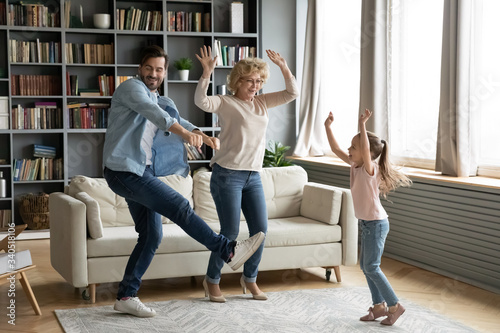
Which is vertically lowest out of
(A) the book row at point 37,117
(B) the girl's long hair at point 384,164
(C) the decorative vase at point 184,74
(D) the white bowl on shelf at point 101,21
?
(B) the girl's long hair at point 384,164

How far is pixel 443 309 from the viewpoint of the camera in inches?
153

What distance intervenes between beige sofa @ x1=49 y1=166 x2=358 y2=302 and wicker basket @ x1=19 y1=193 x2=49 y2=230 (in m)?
2.10

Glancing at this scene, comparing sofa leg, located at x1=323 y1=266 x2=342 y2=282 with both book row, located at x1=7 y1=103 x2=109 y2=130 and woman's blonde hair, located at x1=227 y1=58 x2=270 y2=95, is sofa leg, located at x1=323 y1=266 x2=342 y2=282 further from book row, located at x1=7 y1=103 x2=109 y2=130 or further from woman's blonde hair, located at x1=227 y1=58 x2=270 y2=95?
book row, located at x1=7 y1=103 x2=109 y2=130

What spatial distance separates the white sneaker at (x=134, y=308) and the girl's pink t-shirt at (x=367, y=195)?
4.30 ft

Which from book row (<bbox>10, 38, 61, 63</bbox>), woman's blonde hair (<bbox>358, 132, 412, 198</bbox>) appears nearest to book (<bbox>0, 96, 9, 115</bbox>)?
book row (<bbox>10, 38, 61, 63</bbox>)

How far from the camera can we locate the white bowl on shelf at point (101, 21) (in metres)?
6.69

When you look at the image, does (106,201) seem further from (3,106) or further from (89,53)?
(89,53)

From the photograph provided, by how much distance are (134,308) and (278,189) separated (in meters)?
1.64

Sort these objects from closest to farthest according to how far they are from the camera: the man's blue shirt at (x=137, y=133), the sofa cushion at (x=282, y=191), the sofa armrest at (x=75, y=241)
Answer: the man's blue shirt at (x=137, y=133) < the sofa armrest at (x=75, y=241) < the sofa cushion at (x=282, y=191)

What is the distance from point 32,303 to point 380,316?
197cm

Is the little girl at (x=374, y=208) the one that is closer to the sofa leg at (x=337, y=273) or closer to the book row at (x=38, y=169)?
the sofa leg at (x=337, y=273)

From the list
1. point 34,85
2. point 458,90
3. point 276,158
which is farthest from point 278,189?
point 34,85

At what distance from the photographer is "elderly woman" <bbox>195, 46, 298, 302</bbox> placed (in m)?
3.67

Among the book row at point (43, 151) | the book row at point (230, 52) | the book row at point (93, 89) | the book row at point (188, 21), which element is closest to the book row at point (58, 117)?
the book row at point (93, 89)
